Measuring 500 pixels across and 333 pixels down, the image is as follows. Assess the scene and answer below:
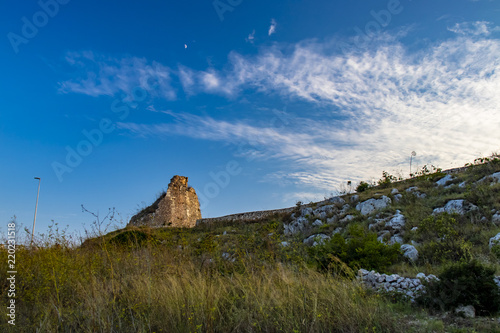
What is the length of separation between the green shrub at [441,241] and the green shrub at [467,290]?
1835mm

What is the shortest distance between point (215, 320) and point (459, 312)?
3.47 m

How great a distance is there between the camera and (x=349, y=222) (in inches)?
480

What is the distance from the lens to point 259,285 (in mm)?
4453

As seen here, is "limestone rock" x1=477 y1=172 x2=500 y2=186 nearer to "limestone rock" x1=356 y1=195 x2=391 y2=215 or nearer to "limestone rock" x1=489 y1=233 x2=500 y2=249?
"limestone rock" x1=356 y1=195 x2=391 y2=215

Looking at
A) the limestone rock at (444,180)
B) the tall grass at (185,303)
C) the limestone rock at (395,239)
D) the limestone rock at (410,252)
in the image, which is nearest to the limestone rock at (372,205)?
the limestone rock at (444,180)

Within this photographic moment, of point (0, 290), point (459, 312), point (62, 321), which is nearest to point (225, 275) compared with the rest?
point (62, 321)

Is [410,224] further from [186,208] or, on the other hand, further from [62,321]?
[186,208]

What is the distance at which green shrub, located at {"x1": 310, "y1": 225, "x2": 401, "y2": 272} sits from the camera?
6.88m

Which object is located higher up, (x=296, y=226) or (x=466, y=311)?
(x=296, y=226)

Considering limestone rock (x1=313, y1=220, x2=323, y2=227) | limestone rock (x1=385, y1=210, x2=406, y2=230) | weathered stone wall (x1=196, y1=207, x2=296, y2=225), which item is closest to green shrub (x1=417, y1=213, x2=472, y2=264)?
limestone rock (x1=385, y1=210, x2=406, y2=230)

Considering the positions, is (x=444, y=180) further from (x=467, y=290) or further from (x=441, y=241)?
(x=467, y=290)

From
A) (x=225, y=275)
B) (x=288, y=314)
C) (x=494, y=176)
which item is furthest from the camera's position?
(x=494, y=176)

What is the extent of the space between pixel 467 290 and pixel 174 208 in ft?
78.8

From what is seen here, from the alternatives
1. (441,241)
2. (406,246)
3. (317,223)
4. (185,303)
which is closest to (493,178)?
(441,241)
